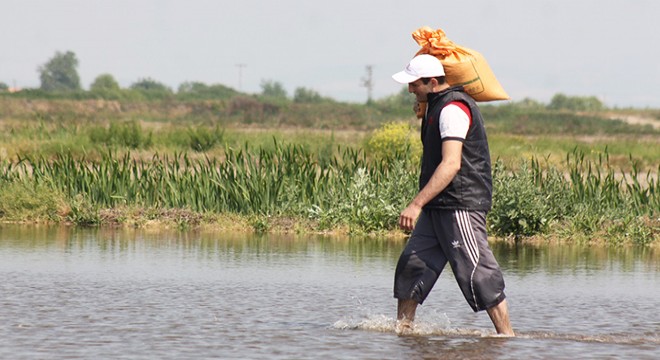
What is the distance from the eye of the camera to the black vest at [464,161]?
8070mm

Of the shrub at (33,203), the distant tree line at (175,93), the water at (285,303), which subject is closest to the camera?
the water at (285,303)

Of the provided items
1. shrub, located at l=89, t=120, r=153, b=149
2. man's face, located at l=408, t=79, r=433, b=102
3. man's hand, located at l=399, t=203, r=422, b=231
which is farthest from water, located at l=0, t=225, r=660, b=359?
shrub, located at l=89, t=120, r=153, b=149

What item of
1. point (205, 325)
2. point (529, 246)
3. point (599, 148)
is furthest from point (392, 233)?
point (599, 148)

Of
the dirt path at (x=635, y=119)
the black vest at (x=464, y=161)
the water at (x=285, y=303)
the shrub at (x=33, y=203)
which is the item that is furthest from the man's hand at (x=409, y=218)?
the dirt path at (x=635, y=119)

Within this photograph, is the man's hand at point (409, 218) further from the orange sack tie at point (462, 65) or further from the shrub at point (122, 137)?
the shrub at point (122, 137)

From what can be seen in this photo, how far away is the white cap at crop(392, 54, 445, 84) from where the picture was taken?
8180 mm

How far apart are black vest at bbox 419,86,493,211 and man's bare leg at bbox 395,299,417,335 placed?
0.76 meters

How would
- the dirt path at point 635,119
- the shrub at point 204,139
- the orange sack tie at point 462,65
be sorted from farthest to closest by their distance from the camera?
the dirt path at point 635,119 < the shrub at point 204,139 < the orange sack tie at point 462,65

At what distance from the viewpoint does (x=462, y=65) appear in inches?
328

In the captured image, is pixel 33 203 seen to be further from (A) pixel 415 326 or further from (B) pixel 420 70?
(B) pixel 420 70

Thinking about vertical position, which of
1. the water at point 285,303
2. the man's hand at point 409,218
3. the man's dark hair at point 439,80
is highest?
the man's dark hair at point 439,80

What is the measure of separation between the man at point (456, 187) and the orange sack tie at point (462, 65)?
112 mm

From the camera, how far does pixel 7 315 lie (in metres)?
9.00

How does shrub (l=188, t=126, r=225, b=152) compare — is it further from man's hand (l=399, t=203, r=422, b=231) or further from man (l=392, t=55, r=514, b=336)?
man's hand (l=399, t=203, r=422, b=231)
